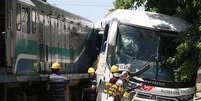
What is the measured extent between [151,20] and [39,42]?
3506 millimetres

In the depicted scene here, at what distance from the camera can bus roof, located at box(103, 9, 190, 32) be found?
55.2ft

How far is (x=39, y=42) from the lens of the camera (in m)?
16.0

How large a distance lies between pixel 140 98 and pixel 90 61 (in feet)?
21.9

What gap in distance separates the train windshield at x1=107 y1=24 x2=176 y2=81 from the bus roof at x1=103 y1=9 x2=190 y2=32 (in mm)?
188

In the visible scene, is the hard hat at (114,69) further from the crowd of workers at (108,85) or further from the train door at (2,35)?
the train door at (2,35)

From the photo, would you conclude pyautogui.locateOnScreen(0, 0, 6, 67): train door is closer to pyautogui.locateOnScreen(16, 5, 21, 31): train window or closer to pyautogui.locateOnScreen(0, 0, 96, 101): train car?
pyautogui.locateOnScreen(0, 0, 96, 101): train car

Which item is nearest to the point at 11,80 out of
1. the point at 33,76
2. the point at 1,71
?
the point at 1,71

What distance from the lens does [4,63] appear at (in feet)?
42.4

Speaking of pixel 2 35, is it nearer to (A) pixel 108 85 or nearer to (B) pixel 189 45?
(A) pixel 108 85

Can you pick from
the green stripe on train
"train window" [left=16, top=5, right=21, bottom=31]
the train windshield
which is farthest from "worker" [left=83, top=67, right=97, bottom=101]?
"train window" [left=16, top=5, right=21, bottom=31]

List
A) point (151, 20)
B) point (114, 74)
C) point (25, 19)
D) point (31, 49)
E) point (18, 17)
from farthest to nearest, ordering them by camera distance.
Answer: point (151, 20) → point (114, 74) → point (31, 49) → point (25, 19) → point (18, 17)

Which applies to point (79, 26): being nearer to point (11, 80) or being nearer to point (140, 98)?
point (140, 98)

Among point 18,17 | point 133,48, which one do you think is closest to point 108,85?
point 133,48

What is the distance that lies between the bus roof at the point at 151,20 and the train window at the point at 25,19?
3.11 m
